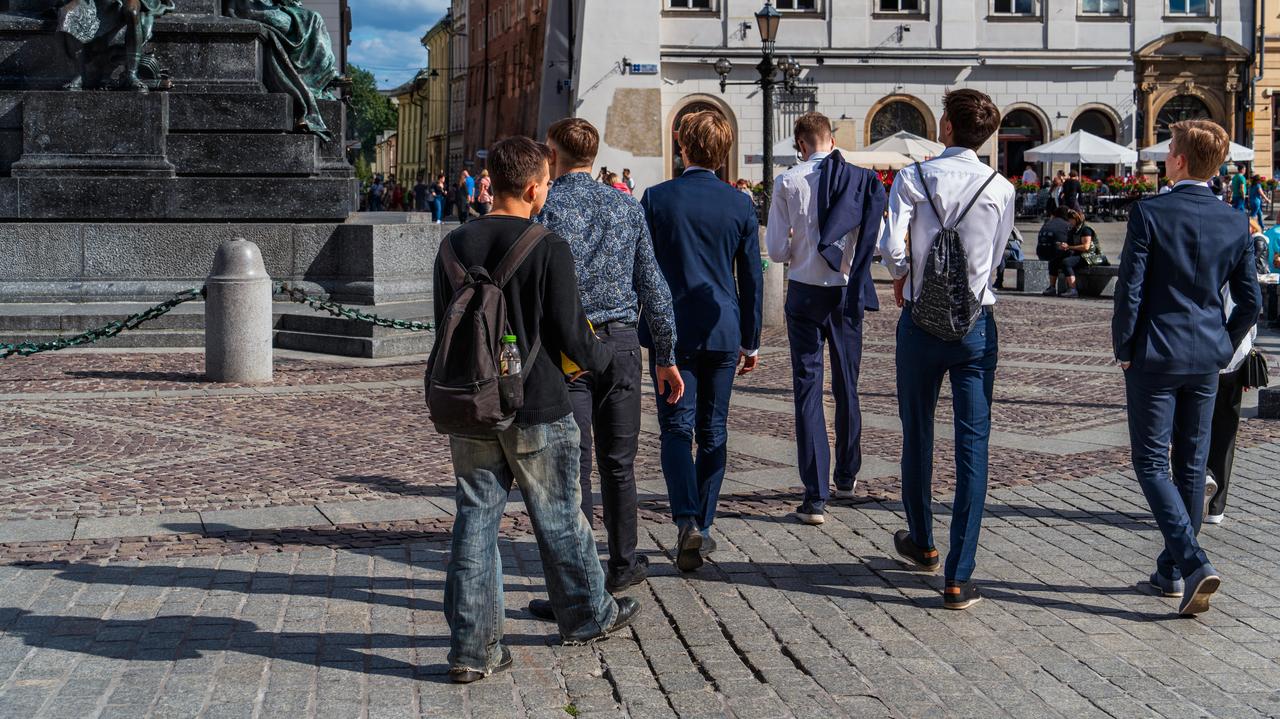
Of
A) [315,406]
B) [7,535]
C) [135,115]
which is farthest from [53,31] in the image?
[7,535]

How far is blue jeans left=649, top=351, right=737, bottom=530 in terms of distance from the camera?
626cm

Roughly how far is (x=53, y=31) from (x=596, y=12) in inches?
1312

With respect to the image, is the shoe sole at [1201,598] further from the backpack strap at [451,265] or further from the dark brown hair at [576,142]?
the backpack strap at [451,265]

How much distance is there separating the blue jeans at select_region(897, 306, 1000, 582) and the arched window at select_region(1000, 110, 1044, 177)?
149ft

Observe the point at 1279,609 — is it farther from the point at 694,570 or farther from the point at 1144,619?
the point at 694,570

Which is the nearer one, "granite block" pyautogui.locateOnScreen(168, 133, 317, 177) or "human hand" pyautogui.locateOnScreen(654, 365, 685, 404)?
"human hand" pyautogui.locateOnScreen(654, 365, 685, 404)

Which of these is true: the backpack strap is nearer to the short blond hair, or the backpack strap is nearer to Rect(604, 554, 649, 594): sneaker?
Rect(604, 554, 649, 594): sneaker

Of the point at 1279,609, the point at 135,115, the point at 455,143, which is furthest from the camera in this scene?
the point at 455,143

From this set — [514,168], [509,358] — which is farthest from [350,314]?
[509,358]

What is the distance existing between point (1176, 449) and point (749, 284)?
1.81 metres

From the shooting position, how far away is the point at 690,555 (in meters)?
6.19

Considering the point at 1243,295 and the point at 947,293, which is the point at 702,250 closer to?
the point at 947,293

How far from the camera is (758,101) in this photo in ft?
161

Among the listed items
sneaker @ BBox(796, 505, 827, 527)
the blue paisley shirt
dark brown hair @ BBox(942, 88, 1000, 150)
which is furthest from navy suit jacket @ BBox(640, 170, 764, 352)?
sneaker @ BBox(796, 505, 827, 527)
